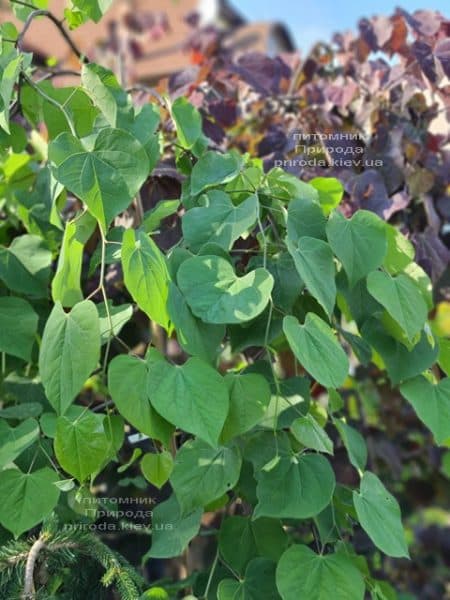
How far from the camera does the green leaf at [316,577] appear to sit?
35.2 inches

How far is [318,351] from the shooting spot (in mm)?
882

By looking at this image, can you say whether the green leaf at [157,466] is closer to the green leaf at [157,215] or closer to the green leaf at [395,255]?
the green leaf at [157,215]

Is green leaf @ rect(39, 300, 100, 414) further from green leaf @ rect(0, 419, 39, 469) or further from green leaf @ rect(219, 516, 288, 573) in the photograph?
green leaf @ rect(219, 516, 288, 573)

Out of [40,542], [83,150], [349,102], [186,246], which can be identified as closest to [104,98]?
[83,150]

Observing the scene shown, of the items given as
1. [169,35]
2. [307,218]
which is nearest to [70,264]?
[307,218]

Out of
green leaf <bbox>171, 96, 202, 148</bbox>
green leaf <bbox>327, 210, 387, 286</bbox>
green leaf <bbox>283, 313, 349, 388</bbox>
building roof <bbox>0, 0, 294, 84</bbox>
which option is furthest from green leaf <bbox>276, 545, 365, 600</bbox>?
building roof <bbox>0, 0, 294, 84</bbox>

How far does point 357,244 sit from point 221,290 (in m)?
0.20

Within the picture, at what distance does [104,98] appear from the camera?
3.31ft

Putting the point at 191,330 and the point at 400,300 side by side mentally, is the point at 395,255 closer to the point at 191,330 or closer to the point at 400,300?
the point at 400,300

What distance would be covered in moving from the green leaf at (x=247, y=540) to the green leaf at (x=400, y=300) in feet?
1.04

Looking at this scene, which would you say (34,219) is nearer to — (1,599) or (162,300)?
(162,300)

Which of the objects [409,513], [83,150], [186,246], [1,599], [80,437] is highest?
[83,150]

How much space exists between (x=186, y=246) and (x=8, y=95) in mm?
279

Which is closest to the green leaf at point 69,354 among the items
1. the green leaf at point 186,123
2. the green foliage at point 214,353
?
the green foliage at point 214,353
